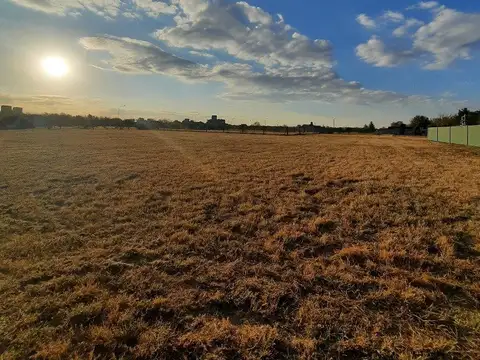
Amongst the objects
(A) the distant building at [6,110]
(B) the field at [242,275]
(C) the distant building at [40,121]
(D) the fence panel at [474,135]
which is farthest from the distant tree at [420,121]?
(A) the distant building at [6,110]

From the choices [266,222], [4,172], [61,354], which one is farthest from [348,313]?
[4,172]

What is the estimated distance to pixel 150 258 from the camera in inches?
185

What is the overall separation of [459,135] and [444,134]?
5.17m

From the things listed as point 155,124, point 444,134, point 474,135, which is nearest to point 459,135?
point 474,135

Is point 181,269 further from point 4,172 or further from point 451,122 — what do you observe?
point 451,122

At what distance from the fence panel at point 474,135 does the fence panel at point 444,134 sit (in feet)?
20.7

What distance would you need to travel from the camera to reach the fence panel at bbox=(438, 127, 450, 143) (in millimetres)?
33719

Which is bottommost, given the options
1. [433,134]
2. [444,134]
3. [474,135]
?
[474,135]

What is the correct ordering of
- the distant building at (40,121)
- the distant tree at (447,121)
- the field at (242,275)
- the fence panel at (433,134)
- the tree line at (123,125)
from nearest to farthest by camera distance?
the field at (242,275) < the fence panel at (433,134) < the distant tree at (447,121) < the tree line at (123,125) < the distant building at (40,121)

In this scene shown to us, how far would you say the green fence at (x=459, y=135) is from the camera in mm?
26578

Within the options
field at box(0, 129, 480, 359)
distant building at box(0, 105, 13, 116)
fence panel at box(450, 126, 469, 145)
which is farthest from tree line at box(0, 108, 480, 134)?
field at box(0, 129, 480, 359)

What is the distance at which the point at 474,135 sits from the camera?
87.8ft

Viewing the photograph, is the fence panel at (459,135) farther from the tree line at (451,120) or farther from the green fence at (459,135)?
the tree line at (451,120)

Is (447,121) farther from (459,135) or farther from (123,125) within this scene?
(123,125)
